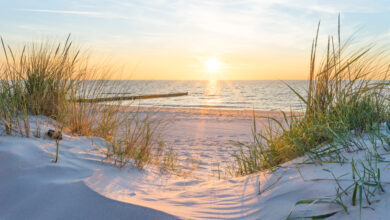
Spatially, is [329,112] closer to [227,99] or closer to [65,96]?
[65,96]

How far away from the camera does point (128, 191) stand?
1960 mm

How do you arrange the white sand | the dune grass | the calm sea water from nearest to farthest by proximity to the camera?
the white sand, the dune grass, the calm sea water

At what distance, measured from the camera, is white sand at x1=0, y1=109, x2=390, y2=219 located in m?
1.51

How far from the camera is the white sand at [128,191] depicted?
1.51 metres

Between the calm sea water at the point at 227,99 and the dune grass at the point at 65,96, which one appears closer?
the dune grass at the point at 65,96

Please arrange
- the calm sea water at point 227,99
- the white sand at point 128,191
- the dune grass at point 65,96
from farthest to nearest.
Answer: the calm sea water at point 227,99
the dune grass at point 65,96
the white sand at point 128,191

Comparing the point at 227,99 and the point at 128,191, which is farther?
the point at 227,99

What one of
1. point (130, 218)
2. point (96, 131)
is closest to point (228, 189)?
point (130, 218)

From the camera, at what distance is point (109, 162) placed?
8.16 feet

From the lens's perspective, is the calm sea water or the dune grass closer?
the dune grass

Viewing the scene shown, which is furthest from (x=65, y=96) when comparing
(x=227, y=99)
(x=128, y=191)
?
(x=227, y=99)

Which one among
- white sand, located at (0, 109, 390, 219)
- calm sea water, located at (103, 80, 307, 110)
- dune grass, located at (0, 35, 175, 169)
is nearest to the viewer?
white sand, located at (0, 109, 390, 219)

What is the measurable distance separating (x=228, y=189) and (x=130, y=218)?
82 centimetres

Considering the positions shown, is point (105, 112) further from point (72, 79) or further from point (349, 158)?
point (349, 158)
